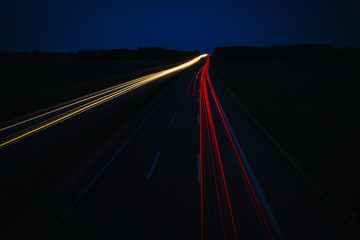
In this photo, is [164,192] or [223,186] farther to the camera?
[223,186]

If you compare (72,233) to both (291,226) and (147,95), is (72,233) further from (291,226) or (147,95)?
(147,95)

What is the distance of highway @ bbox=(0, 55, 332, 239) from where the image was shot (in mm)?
5180

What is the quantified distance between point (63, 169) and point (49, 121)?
8786 mm

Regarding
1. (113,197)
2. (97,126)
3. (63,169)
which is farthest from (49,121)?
(113,197)

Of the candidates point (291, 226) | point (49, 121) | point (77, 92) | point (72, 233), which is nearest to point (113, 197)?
point (72, 233)

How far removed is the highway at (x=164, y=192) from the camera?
17.0ft

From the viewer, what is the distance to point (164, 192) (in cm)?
659

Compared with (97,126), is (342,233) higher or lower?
lower

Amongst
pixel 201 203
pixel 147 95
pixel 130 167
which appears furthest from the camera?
pixel 147 95

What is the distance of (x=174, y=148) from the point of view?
32.3 feet

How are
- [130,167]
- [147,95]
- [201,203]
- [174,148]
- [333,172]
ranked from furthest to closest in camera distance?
[147,95]
[174,148]
[130,167]
[333,172]
[201,203]

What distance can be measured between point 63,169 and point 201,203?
6.03 meters

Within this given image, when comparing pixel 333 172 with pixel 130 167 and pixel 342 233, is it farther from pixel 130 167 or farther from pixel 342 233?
pixel 130 167

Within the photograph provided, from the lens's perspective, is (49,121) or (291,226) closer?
(291,226)
